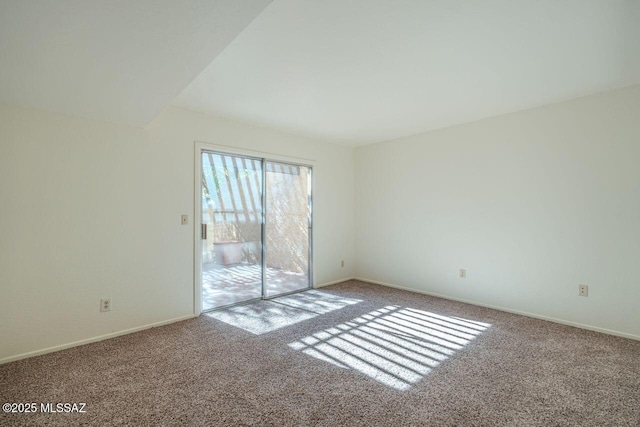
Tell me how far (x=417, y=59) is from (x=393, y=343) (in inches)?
94.2

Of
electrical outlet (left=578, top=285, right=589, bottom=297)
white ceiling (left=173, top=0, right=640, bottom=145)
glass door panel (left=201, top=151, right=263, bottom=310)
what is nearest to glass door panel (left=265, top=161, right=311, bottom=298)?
glass door panel (left=201, top=151, right=263, bottom=310)

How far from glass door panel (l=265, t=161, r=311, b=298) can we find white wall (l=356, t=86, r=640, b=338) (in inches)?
49.9

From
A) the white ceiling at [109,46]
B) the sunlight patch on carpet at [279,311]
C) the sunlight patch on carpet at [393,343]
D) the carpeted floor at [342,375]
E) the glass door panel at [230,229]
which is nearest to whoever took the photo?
the white ceiling at [109,46]

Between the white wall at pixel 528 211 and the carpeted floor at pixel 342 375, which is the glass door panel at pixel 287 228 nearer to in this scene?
the carpeted floor at pixel 342 375

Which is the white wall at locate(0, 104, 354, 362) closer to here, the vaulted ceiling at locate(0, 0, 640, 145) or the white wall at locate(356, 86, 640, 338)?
the vaulted ceiling at locate(0, 0, 640, 145)

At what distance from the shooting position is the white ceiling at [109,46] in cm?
144

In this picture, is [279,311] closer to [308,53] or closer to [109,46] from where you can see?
[308,53]

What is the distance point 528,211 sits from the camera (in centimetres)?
350

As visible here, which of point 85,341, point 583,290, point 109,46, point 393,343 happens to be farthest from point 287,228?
point 583,290

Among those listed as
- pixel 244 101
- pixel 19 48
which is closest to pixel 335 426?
pixel 19 48

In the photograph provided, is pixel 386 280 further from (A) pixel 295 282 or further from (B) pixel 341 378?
(B) pixel 341 378

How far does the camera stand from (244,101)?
3197 millimetres

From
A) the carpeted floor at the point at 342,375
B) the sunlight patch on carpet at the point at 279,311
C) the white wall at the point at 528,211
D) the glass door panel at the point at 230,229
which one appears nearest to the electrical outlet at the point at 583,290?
the white wall at the point at 528,211

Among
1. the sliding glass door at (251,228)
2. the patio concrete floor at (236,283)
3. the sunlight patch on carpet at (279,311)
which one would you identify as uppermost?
the sliding glass door at (251,228)
